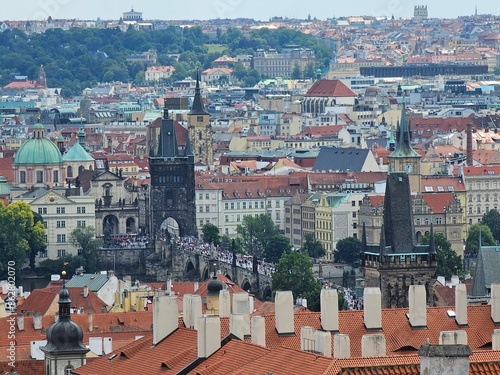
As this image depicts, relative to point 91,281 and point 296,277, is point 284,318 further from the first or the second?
point 296,277

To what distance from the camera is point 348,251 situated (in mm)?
100188

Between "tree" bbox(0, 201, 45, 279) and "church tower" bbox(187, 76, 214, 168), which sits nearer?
"tree" bbox(0, 201, 45, 279)

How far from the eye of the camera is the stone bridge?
3686 inches

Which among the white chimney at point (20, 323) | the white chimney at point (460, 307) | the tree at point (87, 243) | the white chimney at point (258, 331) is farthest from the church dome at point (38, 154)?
the white chimney at point (258, 331)

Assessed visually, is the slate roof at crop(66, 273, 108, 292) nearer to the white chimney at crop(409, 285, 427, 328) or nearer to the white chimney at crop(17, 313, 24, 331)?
the white chimney at crop(17, 313, 24, 331)

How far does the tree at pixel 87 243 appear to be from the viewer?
105m

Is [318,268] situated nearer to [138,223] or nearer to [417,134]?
[138,223]

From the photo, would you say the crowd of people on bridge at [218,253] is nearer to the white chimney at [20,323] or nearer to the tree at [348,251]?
the tree at [348,251]

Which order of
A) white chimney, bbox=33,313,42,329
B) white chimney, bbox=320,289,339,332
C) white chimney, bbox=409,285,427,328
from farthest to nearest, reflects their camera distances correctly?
white chimney, bbox=33,313,42,329 → white chimney, bbox=409,285,427,328 → white chimney, bbox=320,289,339,332

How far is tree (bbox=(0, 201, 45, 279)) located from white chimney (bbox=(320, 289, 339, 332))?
62629 mm

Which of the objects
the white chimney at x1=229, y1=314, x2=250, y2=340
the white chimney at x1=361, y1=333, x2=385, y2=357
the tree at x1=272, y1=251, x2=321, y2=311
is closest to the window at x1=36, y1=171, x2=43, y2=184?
the tree at x1=272, y1=251, x2=321, y2=311

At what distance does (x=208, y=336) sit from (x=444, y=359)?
8547 millimetres

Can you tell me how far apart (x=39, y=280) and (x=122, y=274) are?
4.10 meters

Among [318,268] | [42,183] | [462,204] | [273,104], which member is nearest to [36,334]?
[318,268]
